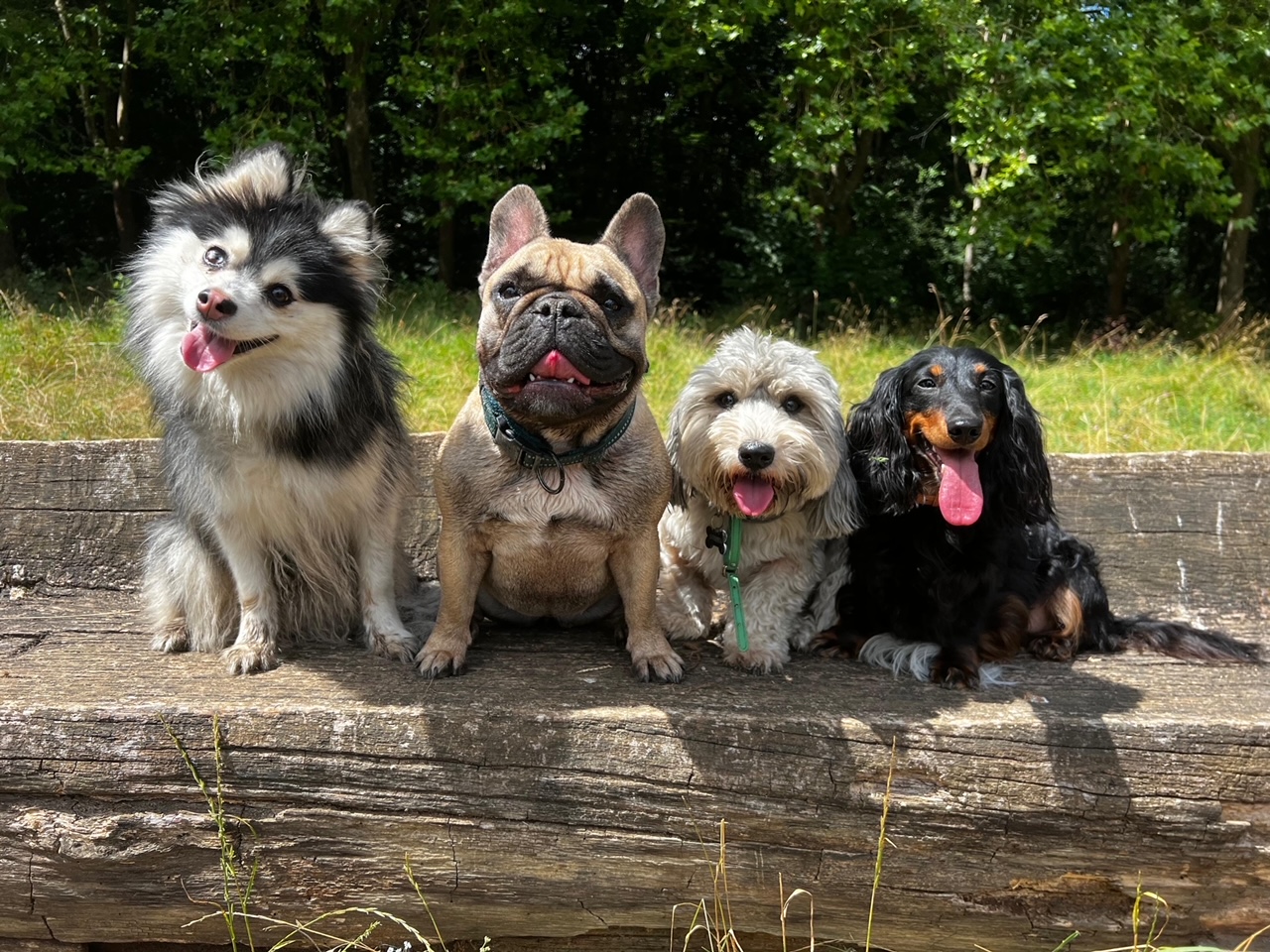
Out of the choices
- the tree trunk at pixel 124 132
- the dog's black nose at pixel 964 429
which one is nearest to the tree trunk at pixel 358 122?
the tree trunk at pixel 124 132

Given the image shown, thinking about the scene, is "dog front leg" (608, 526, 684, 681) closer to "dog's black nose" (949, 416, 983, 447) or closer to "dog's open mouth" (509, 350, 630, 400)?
"dog's open mouth" (509, 350, 630, 400)

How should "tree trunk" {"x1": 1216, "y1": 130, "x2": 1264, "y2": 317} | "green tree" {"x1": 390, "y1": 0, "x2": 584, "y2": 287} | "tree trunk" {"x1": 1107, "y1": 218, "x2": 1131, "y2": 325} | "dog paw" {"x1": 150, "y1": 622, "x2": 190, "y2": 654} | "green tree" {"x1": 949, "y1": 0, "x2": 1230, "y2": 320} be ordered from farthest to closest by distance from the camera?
"tree trunk" {"x1": 1107, "y1": 218, "x2": 1131, "y2": 325}, "tree trunk" {"x1": 1216, "y1": 130, "x2": 1264, "y2": 317}, "green tree" {"x1": 390, "y1": 0, "x2": 584, "y2": 287}, "green tree" {"x1": 949, "y1": 0, "x2": 1230, "y2": 320}, "dog paw" {"x1": 150, "y1": 622, "x2": 190, "y2": 654}

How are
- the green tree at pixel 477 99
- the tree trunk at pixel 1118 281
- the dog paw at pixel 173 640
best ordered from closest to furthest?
the dog paw at pixel 173 640, the green tree at pixel 477 99, the tree trunk at pixel 1118 281

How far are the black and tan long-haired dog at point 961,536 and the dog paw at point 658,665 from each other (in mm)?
622

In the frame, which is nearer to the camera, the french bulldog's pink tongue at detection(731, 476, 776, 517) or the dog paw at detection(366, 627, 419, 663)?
the french bulldog's pink tongue at detection(731, 476, 776, 517)

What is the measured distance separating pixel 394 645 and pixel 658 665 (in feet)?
2.71

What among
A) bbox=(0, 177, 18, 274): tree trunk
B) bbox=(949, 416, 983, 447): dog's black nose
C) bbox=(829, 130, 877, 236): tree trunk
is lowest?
bbox=(949, 416, 983, 447): dog's black nose

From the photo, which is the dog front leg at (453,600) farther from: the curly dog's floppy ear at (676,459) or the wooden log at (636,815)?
the curly dog's floppy ear at (676,459)

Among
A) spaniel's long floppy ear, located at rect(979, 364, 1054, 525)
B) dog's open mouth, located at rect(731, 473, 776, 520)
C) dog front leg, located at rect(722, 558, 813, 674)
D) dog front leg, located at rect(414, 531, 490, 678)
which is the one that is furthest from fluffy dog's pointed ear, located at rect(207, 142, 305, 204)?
spaniel's long floppy ear, located at rect(979, 364, 1054, 525)

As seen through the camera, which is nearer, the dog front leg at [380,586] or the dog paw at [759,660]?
the dog paw at [759,660]

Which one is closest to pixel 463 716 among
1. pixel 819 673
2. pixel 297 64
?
pixel 819 673

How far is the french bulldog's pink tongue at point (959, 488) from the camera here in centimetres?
268

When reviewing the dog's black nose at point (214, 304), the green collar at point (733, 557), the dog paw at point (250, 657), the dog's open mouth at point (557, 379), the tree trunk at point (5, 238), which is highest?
the tree trunk at point (5, 238)

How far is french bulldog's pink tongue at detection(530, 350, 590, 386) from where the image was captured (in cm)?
238
